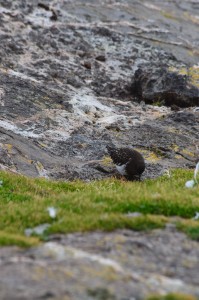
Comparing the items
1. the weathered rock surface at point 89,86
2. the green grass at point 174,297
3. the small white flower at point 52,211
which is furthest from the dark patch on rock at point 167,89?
the green grass at point 174,297

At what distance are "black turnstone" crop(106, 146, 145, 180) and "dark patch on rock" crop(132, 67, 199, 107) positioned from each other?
25.0 feet

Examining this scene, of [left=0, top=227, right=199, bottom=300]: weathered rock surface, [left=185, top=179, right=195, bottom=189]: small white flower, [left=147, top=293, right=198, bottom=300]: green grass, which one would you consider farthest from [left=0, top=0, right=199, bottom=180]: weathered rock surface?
[left=147, top=293, right=198, bottom=300]: green grass

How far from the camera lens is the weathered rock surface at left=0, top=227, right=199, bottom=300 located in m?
8.96

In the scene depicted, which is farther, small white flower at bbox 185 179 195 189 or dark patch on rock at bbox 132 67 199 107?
dark patch on rock at bbox 132 67 199 107

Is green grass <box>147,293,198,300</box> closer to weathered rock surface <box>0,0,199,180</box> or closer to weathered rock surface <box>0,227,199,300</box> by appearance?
weathered rock surface <box>0,227,199,300</box>

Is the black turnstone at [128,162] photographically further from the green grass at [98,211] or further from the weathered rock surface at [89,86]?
the green grass at [98,211]

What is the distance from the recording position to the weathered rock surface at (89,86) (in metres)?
21.7

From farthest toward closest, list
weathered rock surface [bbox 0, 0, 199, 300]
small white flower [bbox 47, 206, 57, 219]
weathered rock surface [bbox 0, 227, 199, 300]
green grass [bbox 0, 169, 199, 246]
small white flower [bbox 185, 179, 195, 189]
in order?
small white flower [bbox 185, 179, 195, 189] → small white flower [bbox 47, 206, 57, 219] → green grass [bbox 0, 169, 199, 246] → weathered rock surface [bbox 0, 0, 199, 300] → weathered rock surface [bbox 0, 227, 199, 300]

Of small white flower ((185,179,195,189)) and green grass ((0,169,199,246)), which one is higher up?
green grass ((0,169,199,246))

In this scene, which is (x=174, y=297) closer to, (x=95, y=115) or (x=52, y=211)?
(x=52, y=211)

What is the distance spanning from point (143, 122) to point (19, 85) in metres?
5.41

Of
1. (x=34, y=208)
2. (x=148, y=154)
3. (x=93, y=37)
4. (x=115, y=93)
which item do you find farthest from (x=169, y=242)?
(x=93, y=37)

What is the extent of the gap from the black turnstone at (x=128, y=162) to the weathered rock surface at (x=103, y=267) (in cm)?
791

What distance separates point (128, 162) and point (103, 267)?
9899mm
